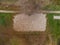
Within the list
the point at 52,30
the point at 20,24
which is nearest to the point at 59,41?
the point at 52,30

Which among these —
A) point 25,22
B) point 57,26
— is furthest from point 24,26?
point 57,26

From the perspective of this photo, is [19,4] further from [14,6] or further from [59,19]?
[59,19]

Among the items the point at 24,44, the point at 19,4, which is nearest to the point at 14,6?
the point at 19,4

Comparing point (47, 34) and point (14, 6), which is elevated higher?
point (14, 6)

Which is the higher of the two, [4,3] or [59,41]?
[4,3]

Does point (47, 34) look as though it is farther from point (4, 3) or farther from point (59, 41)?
point (4, 3)
